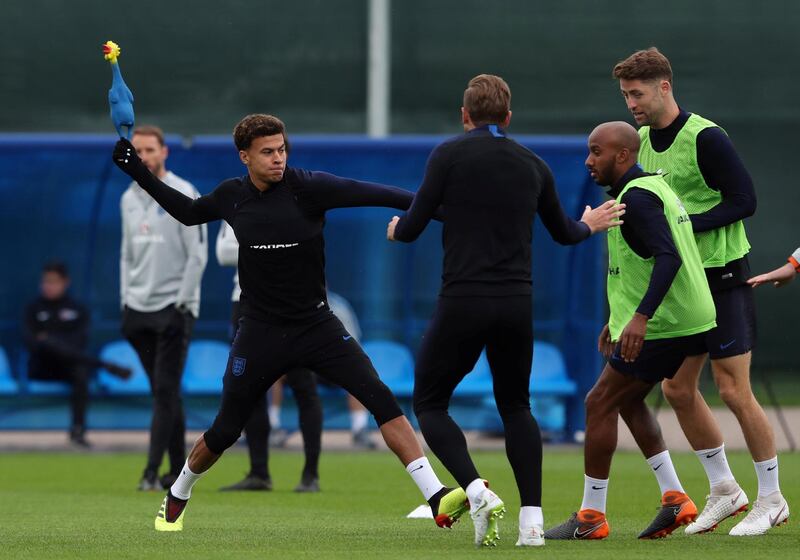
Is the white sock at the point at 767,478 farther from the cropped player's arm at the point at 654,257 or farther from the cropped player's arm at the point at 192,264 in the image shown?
the cropped player's arm at the point at 192,264

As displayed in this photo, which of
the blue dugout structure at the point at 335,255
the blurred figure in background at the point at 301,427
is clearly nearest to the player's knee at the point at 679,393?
the blurred figure in background at the point at 301,427

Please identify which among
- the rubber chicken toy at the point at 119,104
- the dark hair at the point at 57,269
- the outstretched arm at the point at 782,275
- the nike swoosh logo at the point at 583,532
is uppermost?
the rubber chicken toy at the point at 119,104

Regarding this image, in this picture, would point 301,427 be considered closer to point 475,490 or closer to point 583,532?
point 583,532

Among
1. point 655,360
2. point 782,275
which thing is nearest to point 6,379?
point 655,360

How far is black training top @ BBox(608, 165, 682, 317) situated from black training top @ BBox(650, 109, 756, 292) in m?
0.60

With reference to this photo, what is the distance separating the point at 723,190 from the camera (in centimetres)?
760

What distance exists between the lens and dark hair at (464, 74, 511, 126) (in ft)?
22.4

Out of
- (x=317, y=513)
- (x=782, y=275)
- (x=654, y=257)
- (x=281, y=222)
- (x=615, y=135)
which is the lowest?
(x=317, y=513)

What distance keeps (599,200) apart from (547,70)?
6863mm

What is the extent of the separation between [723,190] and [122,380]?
370 inches

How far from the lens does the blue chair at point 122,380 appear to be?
15.7 meters

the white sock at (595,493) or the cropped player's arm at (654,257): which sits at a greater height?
the cropped player's arm at (654,257)

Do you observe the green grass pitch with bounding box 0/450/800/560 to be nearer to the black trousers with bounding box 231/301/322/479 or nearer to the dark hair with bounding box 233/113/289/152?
the black trousers with bounding box 231/301/322/479

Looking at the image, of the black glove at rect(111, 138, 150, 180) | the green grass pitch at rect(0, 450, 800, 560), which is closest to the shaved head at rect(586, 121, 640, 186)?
the green grass pitch at rect(0, 450, 800, 560)
